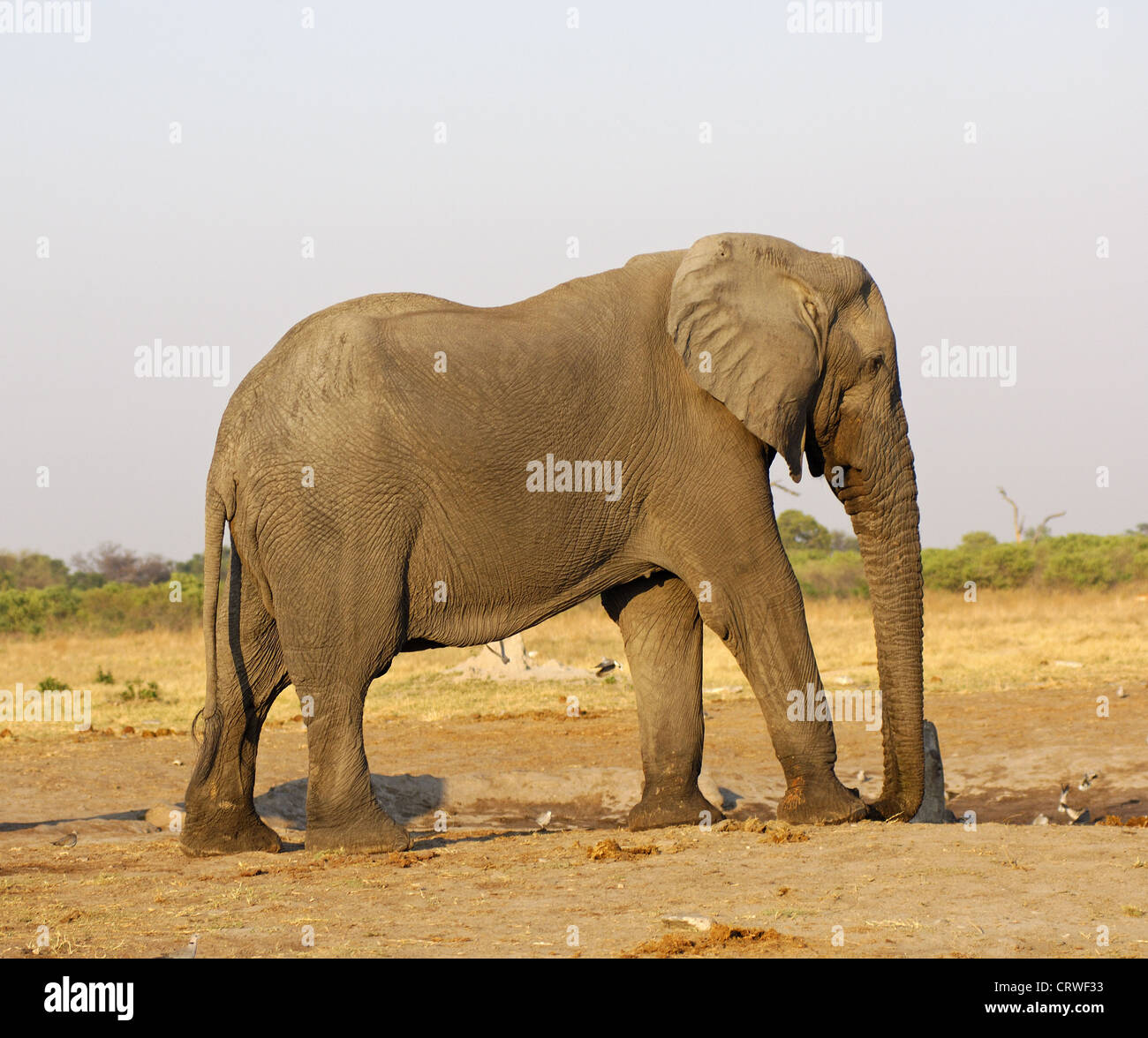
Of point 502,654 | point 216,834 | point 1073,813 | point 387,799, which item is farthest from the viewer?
point 502,654

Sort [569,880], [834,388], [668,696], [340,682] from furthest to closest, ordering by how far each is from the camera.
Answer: [668,696], [834,388], [340,682], [569,880]

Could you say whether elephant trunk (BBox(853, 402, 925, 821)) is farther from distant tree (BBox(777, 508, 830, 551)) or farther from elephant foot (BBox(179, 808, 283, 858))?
distant tree (BBox(777, 508, 830, 551))

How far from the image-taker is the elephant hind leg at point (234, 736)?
9.01 metres

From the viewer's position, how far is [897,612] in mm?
9297

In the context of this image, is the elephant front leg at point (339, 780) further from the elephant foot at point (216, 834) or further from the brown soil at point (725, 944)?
the brown soil at point (725, 944)

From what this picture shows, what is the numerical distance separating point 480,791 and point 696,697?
3.78 meters

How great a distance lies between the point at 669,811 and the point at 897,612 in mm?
2037

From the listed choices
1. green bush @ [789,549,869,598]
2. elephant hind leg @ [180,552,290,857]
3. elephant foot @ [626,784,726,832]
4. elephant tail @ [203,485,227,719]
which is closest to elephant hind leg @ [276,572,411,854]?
elephant tail @ [203,485,227,719]

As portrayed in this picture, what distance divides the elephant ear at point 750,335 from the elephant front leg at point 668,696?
4.74ft

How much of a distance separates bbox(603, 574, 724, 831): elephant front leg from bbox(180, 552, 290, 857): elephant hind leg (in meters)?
2.46

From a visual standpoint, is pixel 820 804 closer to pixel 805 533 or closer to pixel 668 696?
pixel 668 696

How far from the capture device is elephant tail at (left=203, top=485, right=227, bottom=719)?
8.61m

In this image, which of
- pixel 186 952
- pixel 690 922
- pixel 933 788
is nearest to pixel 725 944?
pixel 690 922
